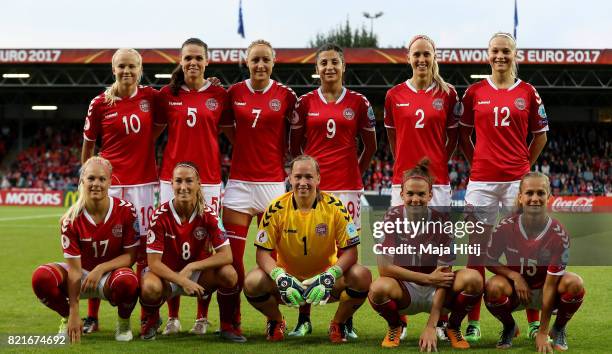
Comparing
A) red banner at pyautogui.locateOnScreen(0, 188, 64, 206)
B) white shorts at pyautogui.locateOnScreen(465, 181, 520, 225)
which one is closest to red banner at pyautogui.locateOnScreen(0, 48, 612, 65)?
red banner at pyautogui.locateOnScreen(0, 188, 64, 206)

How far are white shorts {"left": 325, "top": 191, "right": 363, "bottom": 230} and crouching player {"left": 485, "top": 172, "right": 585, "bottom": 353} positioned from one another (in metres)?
1.07

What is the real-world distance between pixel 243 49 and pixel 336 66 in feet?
64.1

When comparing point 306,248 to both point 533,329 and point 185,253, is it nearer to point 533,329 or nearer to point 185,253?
point 185,253

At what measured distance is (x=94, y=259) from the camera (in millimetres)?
4684

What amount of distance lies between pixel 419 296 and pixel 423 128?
1.19 meters

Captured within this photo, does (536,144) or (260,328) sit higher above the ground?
(536,144)

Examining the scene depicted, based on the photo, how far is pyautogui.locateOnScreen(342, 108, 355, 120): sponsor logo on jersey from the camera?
5133mm

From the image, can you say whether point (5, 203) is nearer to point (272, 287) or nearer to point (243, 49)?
point (243, 49)

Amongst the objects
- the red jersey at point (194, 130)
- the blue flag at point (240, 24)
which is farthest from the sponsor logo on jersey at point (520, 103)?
the blue flag at point (240, 24)

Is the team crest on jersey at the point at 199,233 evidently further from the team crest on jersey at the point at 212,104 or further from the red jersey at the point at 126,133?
the team crest on jersey at the point at 212,104

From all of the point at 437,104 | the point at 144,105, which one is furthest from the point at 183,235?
the point at 437,104

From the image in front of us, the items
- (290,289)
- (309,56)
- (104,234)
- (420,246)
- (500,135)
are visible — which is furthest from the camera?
(309,56)

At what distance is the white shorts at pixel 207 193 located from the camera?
5051mm

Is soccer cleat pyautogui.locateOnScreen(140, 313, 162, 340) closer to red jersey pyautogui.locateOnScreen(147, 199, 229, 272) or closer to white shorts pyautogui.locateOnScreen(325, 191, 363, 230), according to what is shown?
red jersey pyautogui.locateOnScreen(147, 199, 229, 272)
